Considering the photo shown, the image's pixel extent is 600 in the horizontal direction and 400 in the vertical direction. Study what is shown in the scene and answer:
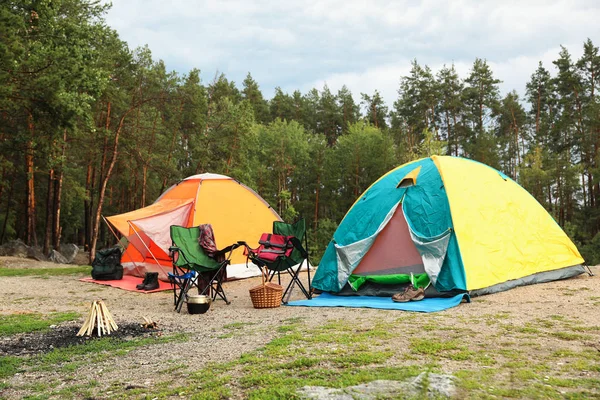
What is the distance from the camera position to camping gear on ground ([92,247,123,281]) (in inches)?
356

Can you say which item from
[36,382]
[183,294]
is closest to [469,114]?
[183,294]

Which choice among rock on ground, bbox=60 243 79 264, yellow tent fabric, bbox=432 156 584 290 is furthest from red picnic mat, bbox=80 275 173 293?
rock on ground, bbox=60 243 79 264

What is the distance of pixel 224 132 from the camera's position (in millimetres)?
19625

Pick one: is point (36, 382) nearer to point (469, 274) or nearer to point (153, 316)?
point (153, 316)

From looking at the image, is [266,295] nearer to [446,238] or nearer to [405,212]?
[405,212]

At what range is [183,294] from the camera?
6.30 m

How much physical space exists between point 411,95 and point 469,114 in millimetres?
3429

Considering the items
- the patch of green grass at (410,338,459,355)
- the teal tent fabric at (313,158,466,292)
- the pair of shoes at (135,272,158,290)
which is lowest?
the patch of green grass at (410,338,459,355)

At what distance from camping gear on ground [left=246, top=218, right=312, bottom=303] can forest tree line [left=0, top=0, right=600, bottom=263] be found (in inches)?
254

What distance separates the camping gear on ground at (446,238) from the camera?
608 centimetres

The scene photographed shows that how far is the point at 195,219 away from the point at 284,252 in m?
3.12

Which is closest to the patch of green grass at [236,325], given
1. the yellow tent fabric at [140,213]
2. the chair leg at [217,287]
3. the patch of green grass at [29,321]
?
the chair leg at [217,287]

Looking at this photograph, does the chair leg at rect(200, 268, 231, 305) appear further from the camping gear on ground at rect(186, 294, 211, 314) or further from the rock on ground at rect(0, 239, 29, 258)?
the rock on ground at rect(0, 239, 29, 258)

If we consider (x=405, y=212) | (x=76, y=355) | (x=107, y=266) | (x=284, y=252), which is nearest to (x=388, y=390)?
(x=76, y=355)
